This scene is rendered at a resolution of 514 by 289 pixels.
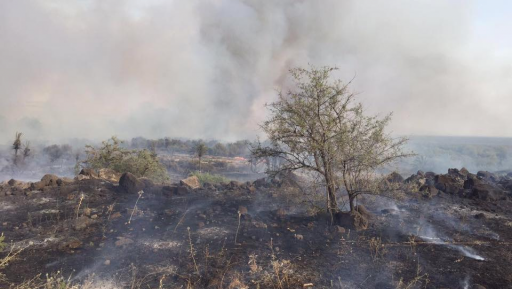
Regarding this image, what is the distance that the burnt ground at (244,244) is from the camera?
616 centimetres

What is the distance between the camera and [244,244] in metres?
7.93

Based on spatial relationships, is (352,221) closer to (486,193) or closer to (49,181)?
(486,193)

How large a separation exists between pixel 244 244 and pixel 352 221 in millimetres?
3656

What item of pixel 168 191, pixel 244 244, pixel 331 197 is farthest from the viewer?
pixel 168 191

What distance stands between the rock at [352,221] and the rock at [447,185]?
8543 millimetres

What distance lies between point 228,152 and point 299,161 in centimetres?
6734

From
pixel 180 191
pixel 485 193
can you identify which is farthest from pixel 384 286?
pixel 485 193

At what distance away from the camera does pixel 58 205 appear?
446 inches

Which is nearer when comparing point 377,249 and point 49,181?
point 377,249

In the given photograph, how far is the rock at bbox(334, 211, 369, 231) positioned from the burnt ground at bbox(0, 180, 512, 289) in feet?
0.97

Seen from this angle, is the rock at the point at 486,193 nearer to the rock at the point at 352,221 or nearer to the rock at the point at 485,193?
the rock at the point at 485,193

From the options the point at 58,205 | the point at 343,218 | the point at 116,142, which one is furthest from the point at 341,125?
the point at 116,142

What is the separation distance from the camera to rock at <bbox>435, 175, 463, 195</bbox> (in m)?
15.0

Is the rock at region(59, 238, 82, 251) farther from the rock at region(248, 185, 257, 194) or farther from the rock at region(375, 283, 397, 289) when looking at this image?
the rock at region(248, 185, 257, 194)
